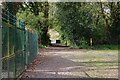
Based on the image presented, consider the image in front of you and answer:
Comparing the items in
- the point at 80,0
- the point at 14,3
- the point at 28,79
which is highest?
the point at 80,0

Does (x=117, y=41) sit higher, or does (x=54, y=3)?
(x=54, y=3)

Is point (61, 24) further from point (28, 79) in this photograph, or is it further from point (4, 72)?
point (4, 72)

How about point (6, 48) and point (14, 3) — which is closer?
point (6, 48)

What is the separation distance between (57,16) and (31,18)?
328 cm

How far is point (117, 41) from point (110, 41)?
0.94m

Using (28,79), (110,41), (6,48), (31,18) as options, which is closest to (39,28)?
(31,18)

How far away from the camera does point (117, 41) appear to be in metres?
46.6

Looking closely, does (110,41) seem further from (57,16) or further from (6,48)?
(6,48)

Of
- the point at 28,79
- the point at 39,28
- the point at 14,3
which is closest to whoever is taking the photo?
the point at 28,79

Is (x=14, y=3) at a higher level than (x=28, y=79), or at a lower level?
higher

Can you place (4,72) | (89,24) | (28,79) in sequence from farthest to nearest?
(89,24) → (28,79) → (4,72)

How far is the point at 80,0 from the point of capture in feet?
143

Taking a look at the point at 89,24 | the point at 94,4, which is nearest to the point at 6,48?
the point at 89,24

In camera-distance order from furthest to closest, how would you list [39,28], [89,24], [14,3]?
[39,28]
[89,24]
[14,3]
